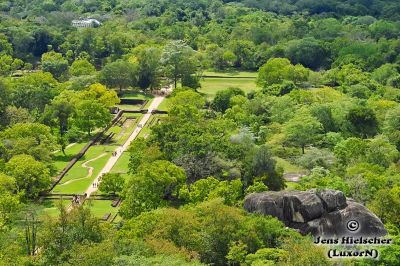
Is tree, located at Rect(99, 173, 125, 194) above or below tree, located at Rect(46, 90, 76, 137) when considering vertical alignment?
below

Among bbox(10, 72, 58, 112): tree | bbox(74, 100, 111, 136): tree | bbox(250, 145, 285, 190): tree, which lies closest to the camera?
bbox(250, 145, 285, 190): tree


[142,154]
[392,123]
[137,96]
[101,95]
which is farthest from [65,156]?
[392,123]

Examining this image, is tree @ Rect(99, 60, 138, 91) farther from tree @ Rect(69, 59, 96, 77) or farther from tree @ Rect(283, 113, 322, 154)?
tree @ Rect(283, 113, 322, 154)

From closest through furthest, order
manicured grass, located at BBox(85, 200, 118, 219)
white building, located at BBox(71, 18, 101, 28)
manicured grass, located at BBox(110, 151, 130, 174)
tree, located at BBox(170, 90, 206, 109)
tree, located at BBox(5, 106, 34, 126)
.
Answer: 1. manicured grass, located at BBox(85, 200, 118, 219)
2. manicured grass, located at BBox(110, 151, 130, 174)
3. tree, located at BBox(5, 106, 34, 126)
4. tree, located at BBox(170, 90, 206, 109)
5. white building, located at BBox(71, 18, 101, 28)

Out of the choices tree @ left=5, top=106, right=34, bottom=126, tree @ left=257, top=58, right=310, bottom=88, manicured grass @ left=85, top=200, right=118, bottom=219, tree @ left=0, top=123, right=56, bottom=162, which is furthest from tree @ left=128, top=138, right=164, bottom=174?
tree @ left=257, top=58, right=310, bottom=88

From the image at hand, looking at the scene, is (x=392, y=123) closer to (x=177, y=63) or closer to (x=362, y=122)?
(x=362, y=122)
